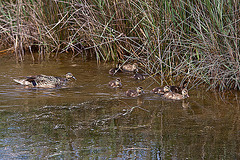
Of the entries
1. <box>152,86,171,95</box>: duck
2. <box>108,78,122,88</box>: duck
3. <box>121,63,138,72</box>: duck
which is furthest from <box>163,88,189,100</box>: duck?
<box>121,63,138,72</box>: duck

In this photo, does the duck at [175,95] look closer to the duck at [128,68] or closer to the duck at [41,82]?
the duck at [41,82]

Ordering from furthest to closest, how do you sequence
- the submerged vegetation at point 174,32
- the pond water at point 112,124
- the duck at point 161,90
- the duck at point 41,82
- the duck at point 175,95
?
the duck at point 41,82 → the duck at point 161,90 → the submerged vegetation at point 174,32 → the duck at point 175,95 → the pond water at point 112,124

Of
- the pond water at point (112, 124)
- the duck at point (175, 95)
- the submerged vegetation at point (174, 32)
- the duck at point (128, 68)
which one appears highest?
the submerged vegetation at point (174, 32)

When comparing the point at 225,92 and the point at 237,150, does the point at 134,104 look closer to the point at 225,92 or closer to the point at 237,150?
the point at 225,92

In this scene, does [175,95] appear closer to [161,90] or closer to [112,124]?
[161,90]

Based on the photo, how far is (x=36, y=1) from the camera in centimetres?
943

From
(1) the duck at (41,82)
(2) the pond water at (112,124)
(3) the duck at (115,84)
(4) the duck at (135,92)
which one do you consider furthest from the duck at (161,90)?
(1) the duck at (41,82)

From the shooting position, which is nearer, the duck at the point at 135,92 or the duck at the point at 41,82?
the duck at the point at 135,92

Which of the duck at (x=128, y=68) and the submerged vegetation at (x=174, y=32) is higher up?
the submerged vegetation at (x=174, y=32)

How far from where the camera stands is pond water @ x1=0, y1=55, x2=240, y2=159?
4102 millimetres

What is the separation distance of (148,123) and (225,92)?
203 cm

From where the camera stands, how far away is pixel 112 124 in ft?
16.3

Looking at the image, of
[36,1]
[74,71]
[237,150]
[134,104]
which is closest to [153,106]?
[134,104]

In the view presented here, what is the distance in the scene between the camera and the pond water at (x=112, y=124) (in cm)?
410
